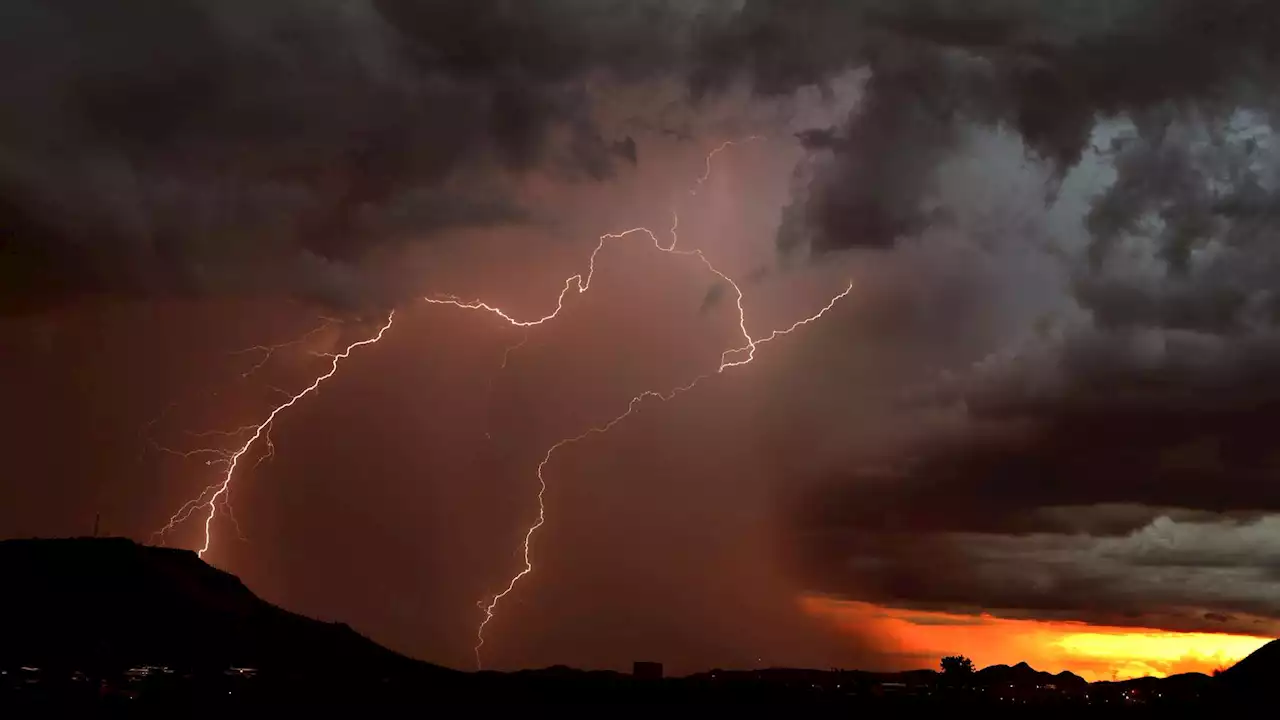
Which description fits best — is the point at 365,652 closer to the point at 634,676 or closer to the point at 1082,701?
the point at 634,676

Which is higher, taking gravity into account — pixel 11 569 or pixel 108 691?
pixel 11 569

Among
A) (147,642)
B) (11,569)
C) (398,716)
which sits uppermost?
(11,569)

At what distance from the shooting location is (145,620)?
12194 cm

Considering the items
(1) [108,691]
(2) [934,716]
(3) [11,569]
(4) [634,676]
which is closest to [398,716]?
(1) [108,691]

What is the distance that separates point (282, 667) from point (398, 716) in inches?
1807

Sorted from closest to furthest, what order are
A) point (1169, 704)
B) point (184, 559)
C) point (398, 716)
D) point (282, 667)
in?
point (398, 716) → point (1169, 704) → point (282, 667) → point (184, 559)

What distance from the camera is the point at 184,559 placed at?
146m

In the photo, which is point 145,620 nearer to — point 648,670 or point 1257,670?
point 648,670

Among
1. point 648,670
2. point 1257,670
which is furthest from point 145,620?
point 1257,670

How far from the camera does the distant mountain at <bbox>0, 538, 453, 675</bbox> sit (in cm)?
11244

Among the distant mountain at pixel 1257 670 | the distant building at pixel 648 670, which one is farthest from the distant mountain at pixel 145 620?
the distant mountain at pixel 1257 670

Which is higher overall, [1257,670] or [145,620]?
[145,620]

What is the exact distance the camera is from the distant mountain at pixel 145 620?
369ft

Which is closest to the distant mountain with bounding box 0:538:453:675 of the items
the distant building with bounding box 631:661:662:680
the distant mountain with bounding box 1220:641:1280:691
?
the distant building with bounding box 631:661:662:680
